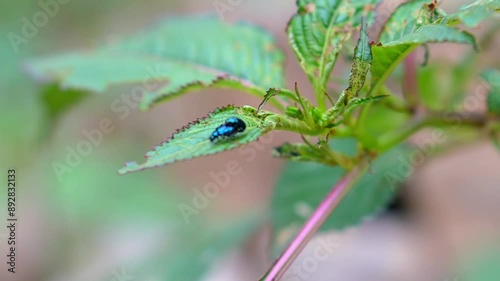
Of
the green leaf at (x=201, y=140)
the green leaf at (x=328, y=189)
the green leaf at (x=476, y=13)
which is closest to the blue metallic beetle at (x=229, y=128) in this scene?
the green leaf at (x=201, y=140)

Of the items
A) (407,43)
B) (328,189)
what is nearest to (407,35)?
(407,43)

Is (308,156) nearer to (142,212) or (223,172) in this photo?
(142,212)

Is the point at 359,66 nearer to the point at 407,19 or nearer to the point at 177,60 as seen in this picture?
the point at 407,19

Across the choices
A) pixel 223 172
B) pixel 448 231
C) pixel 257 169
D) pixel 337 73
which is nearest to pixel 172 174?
pixel 223 172

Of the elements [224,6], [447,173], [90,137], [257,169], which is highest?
[224,6]

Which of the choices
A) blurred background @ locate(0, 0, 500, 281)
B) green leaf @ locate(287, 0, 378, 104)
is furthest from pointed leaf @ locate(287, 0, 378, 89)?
blurred background @ locate(0, 0, 500, 281)

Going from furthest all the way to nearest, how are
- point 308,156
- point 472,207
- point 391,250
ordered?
point 472,207, point 391,250, point 308,156

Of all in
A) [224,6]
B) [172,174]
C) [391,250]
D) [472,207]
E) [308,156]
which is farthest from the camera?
[224,6]
